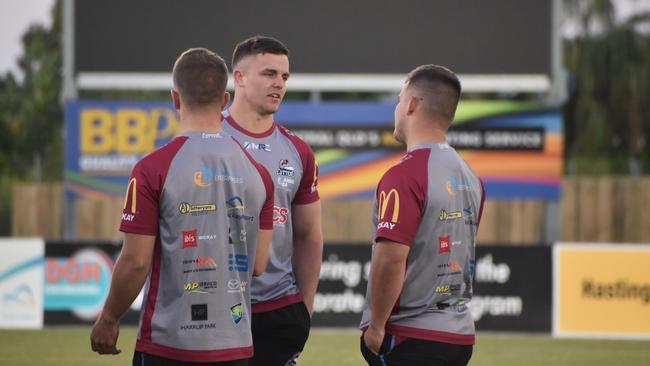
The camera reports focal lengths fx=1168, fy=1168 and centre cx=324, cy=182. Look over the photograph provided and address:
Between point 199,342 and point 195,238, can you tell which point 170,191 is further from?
point 199,342

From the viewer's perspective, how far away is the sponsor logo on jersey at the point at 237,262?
4.55 meters

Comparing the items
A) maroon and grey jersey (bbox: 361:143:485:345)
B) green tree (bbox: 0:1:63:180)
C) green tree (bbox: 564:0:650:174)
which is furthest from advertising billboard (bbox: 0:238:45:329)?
green tree (bbox: 564:0:650:174)

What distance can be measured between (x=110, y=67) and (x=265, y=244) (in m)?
10.7

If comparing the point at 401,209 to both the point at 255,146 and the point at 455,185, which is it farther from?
the point at 255,146

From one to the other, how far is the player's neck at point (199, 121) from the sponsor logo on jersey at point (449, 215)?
39.7 inches

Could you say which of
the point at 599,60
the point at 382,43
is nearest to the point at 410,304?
the point at 382,43

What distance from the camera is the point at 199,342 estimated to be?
4469 millimetres

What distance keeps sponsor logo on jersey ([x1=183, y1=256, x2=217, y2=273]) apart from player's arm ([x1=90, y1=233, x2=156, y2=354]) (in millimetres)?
150

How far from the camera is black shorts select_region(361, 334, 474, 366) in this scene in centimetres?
484

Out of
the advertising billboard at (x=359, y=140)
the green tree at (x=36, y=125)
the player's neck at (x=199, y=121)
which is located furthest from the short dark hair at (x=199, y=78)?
the green tree at (x=36, y=125)

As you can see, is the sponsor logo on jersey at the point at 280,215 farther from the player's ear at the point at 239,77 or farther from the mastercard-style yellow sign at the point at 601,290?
the mastercard-style yellow sign at the point at 601,290

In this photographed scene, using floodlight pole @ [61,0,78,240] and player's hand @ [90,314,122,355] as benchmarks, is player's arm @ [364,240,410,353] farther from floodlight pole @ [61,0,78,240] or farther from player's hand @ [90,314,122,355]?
floodlight pole @ [61,0,78,240]

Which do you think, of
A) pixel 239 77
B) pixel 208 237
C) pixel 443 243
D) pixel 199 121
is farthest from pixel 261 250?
pixel 239 77

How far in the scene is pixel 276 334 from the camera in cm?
564
